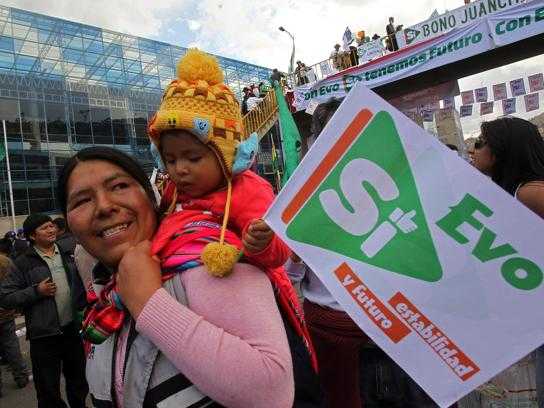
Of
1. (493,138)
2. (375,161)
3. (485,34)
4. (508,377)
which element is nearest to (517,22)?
(485,34)

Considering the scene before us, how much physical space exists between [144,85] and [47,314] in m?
31.0

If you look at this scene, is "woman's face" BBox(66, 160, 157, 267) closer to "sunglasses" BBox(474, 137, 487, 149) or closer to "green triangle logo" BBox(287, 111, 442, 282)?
"green triangle logo" BBox(287, 111, 442, 282)

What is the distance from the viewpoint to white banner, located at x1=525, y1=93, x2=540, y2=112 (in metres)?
9.80

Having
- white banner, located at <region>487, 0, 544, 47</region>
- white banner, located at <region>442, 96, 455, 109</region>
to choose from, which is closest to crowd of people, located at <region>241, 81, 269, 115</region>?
white banner, located at <region>442, 96, 455, 109</region>

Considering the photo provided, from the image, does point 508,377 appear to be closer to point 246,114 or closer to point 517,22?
point 517,22

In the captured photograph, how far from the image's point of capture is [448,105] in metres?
10.6

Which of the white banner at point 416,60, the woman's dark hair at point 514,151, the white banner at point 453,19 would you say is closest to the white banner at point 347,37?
the white banner at point 416,60

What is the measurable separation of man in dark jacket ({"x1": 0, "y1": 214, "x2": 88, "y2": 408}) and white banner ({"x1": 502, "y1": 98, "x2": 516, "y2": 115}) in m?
10.3

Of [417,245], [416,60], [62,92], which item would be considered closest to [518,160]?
[417,245]

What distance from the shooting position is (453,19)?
29.2ft

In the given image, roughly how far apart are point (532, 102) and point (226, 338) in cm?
1140

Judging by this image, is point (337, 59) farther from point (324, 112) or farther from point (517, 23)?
point (324, 112)

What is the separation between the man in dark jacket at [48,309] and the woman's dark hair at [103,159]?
254cm

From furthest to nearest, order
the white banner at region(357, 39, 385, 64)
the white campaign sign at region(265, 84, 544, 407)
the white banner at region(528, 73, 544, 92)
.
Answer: the white banner at region(357, 39, 385, 64) → the white banner at region(528, 73, 544, 92) → the white campaign sign at region(265, 84, 544, 407)
